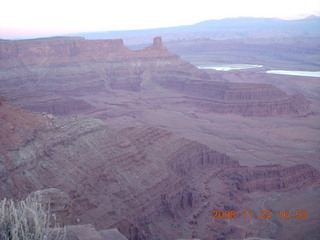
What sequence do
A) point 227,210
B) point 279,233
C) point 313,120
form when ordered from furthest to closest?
point 313,120 → point 227,210 → point 279,233

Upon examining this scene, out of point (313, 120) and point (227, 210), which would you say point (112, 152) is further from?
point (313, 120)

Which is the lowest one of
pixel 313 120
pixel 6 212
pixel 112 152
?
pixel 313 120

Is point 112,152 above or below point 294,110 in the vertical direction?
above

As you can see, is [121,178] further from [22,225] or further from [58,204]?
[22,225]

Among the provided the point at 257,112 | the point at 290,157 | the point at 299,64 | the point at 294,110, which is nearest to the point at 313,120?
the point at 294,110

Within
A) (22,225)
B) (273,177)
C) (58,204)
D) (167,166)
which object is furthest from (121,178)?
(22,225)
